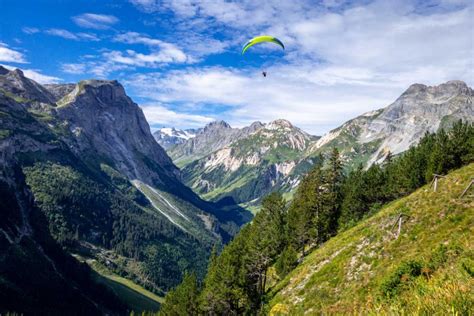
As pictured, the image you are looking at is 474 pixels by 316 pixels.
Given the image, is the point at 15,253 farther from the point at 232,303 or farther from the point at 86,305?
the point at 232,303

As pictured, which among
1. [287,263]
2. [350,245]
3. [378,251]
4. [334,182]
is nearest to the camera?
[378,251]

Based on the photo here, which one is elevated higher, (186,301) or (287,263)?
(287,263)

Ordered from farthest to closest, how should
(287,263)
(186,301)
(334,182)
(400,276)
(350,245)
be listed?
(334,182), (186,301), (287,263), (350,245), (400,276)

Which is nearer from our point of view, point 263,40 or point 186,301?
point 263,40

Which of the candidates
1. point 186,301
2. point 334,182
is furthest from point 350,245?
point 186,301

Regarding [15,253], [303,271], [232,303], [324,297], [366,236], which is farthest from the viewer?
[15,253]

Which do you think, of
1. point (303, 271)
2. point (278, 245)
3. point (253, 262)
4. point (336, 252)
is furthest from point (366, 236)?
point (278, 245)

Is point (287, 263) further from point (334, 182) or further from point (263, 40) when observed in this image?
point (263, 40)

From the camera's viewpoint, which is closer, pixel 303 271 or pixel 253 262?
pixel 303 271

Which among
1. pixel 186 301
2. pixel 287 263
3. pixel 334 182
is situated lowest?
pixel 186 301
